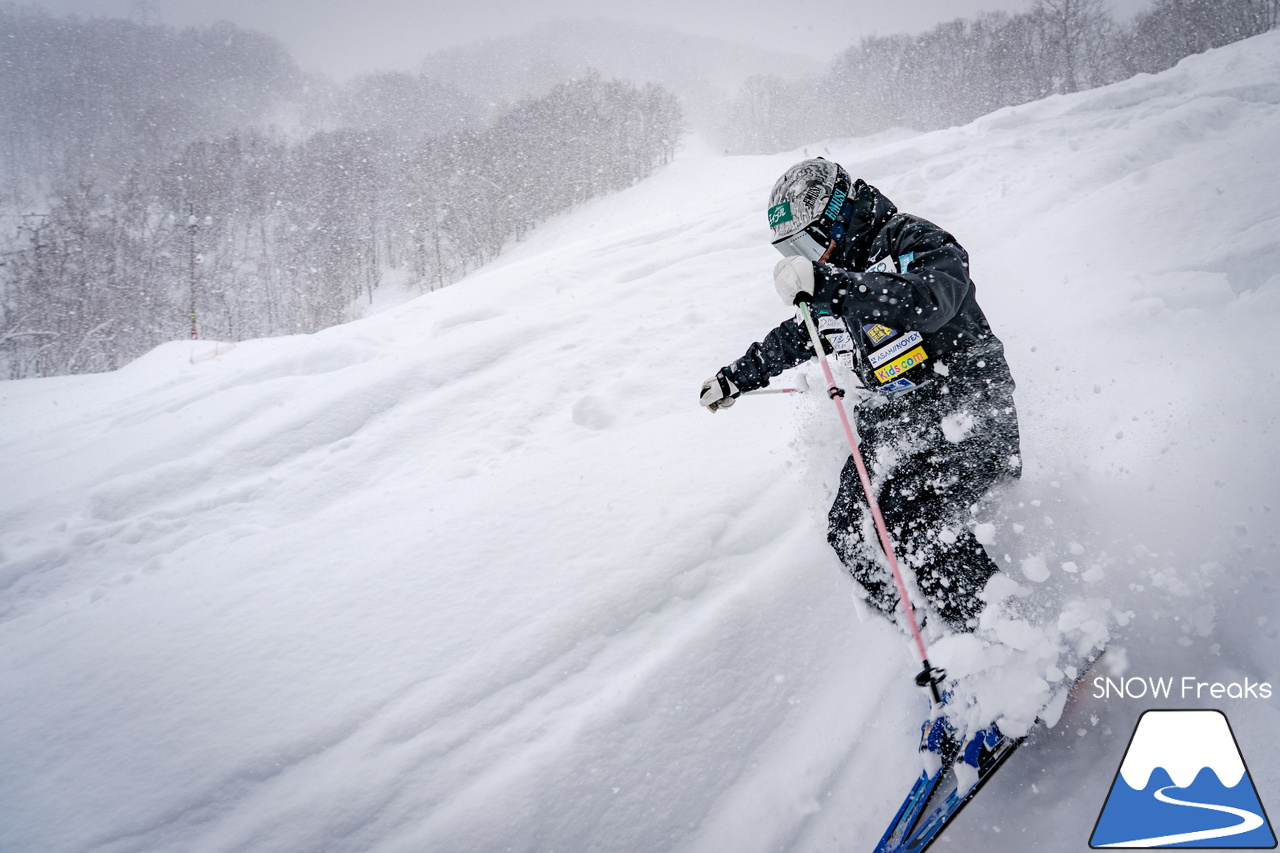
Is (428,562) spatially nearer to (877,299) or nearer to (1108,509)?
(877,299)

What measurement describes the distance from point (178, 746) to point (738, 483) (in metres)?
3.15

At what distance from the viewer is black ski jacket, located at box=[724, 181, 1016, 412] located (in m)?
2.12

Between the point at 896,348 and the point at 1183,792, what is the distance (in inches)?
79.5

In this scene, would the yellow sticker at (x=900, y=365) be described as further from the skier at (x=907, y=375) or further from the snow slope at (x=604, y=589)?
the snow slope at (x=604, y=589)

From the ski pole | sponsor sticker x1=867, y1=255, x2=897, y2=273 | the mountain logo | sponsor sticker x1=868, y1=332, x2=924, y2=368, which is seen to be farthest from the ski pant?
the mountain logo

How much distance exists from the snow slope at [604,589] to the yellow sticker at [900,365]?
822 millimetres

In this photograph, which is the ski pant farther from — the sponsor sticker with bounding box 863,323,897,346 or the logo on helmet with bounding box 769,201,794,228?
the logo on helmet with bounding box 769,201,794,228

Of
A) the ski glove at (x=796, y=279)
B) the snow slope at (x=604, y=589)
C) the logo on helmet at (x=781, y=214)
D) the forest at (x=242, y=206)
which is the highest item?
the forest at (x=242, y=206)

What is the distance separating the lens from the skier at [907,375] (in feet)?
7.20

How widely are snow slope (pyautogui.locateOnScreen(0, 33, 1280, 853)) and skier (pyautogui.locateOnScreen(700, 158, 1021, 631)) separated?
0.83 feet

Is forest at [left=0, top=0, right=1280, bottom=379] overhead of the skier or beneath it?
overhead

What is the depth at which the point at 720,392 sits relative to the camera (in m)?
3.14

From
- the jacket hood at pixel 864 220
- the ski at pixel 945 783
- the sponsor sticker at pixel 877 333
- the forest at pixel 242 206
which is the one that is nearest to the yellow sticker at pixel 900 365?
the sponsor sticker at pixel 877 333

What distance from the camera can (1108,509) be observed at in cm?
278
